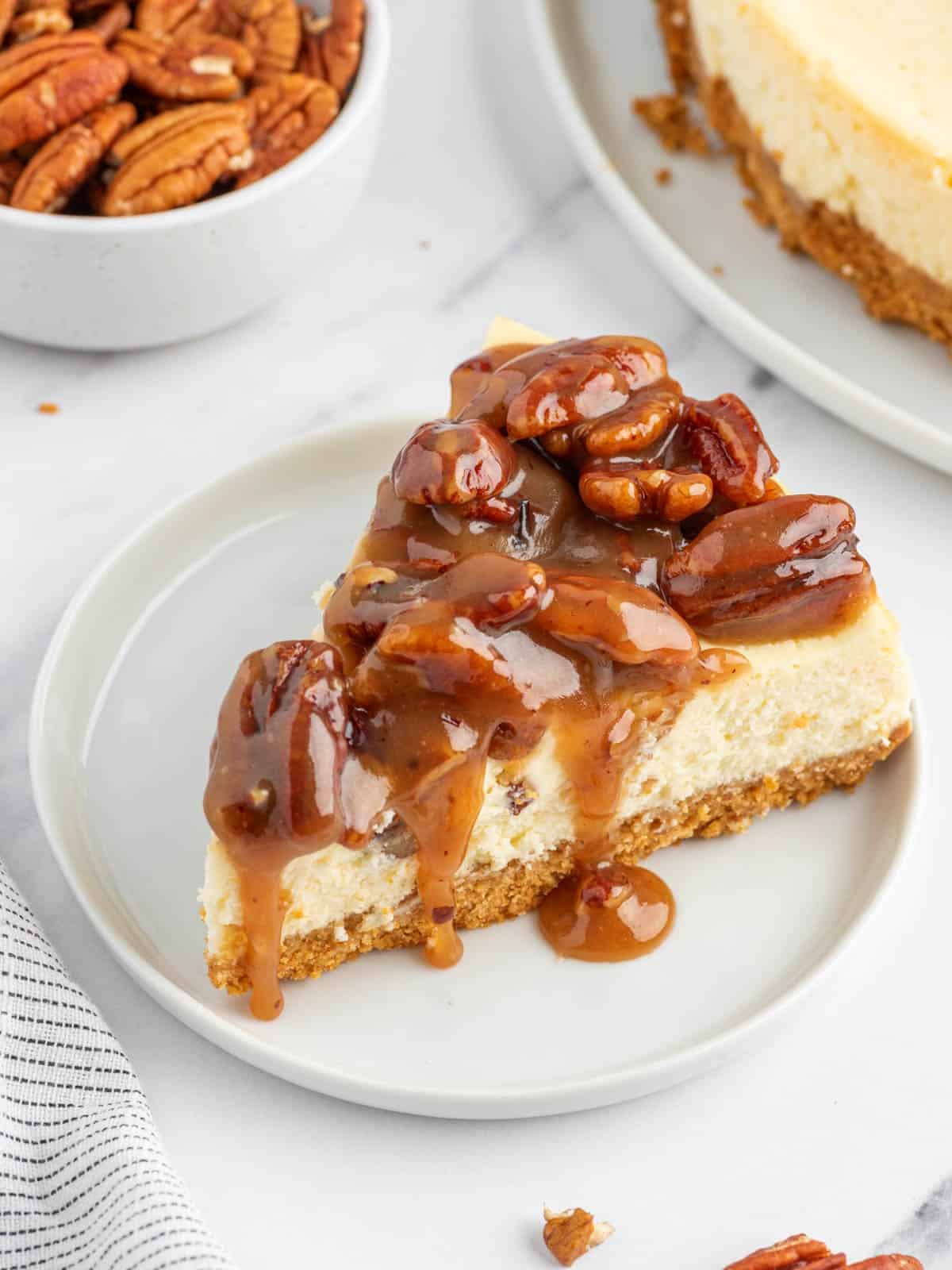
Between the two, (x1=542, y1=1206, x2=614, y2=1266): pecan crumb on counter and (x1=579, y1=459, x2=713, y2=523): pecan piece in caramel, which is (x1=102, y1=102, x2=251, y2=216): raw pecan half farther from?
(x1=542, y1=1206, x2=614, y2=1266): pecan crumb on counter

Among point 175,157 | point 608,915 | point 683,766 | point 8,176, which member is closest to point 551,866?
point 608,915

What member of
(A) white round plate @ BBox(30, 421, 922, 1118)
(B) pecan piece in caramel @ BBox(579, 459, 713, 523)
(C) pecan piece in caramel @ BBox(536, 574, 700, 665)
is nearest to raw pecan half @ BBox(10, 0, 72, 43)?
(A) white round plate @ BBox(30, 421, 922, 1118)

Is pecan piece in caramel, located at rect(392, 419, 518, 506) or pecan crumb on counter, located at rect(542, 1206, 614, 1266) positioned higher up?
pecan piece in caramel, located at rect(392, 419, 518, 506)

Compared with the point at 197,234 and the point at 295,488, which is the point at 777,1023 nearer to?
the point at 295,488

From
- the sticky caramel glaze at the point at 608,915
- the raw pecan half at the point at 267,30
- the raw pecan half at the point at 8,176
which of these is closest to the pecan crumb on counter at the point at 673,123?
the raw pecan half at the point at 267,30

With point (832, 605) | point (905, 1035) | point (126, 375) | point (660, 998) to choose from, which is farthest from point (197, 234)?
point (905, 1035)

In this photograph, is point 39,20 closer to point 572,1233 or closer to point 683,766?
point 683,766
